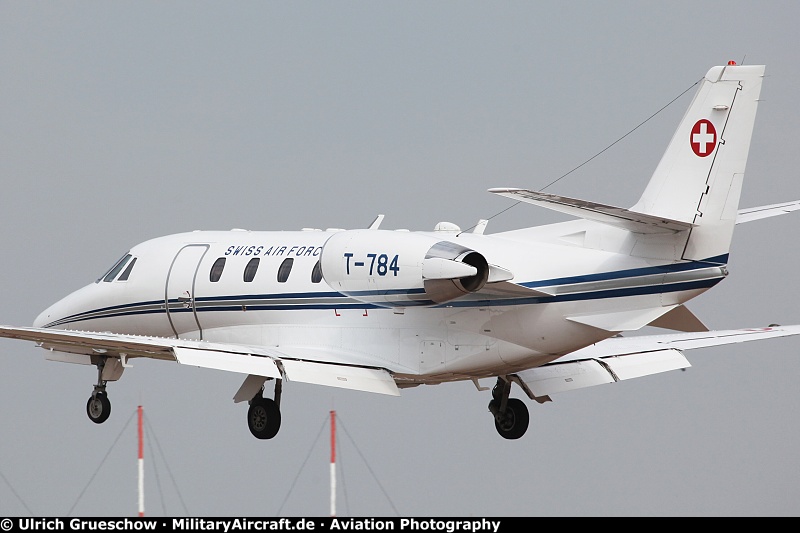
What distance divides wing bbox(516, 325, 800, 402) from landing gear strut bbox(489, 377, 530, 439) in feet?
2.08

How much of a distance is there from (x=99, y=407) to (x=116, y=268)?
300 centimetres

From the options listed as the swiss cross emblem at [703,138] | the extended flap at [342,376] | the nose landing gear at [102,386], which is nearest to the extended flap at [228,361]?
the extended flap at [342,376]

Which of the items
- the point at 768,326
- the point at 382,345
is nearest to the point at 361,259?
the point at 382,345

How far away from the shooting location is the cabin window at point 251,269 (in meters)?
26.7

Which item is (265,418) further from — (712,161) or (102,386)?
(712,161)

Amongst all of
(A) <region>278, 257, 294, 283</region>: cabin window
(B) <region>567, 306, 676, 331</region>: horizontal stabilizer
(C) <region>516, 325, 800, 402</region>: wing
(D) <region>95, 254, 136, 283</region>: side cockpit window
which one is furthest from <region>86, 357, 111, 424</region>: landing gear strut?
(B) <region>567, 306, 676, 331</region>: horizontal stabilizer

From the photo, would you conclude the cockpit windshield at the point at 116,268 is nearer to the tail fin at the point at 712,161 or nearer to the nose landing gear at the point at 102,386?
the nose landing gear at the point at 102,386

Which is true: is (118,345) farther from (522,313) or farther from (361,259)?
(522,313)

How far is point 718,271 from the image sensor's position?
21.2 m

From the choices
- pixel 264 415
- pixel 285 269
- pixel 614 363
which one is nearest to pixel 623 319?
pixel 614 363

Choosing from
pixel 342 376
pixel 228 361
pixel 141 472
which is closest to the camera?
pixel 141 472

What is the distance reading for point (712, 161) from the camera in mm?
21422

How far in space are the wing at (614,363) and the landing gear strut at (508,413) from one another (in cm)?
63
